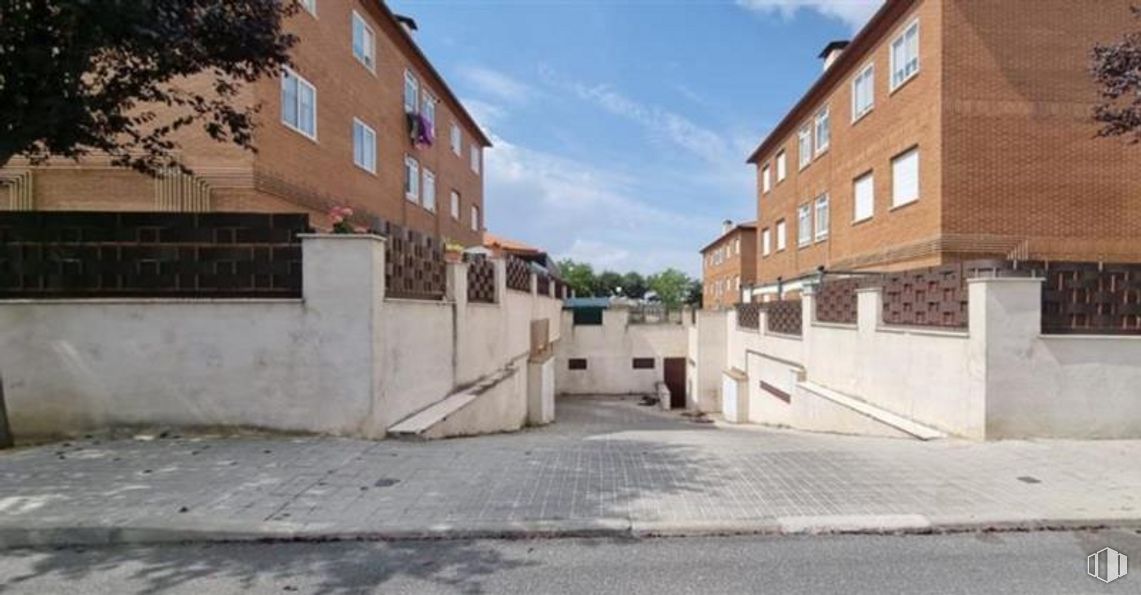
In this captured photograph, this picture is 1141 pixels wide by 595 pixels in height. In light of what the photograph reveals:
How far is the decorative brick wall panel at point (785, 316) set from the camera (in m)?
15.4

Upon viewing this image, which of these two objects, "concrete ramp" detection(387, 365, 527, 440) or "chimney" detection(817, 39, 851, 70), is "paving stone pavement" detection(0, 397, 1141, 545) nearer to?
"concrete ramp" detection(387, 365, 527, 440)

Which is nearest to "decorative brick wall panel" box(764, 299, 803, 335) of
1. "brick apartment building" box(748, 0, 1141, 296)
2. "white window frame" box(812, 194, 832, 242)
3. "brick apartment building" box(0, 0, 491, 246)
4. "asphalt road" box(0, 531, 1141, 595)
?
"brick apartment building" box(748, 0, 1141, 296)

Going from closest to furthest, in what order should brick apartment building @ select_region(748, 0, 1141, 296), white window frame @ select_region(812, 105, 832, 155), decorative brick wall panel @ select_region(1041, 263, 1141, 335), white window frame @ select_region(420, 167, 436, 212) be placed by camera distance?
decorative brick wall panel @ select_region(1041, 263, 1141, 335), brick apartment building @ select_region(748, 0, 1141, 296), white window frame @ select_region(812, 105, 832, 155), white window frame @ select_region(420, 167, 436, 212)

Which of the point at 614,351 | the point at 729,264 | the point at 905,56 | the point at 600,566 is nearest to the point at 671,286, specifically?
the point at 729,264

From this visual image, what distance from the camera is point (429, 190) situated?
79.7 feet

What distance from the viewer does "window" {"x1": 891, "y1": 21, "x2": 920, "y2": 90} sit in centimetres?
1484

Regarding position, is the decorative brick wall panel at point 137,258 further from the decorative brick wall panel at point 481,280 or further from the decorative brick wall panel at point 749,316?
the decorative brick wall panel at point 749,316

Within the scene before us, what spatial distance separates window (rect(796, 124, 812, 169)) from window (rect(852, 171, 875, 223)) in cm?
496

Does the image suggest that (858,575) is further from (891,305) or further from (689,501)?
(891,305)

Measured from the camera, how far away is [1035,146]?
13586 mm

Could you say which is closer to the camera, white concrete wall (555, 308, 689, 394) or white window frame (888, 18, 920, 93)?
white window frame (888, 18, 920, 93)

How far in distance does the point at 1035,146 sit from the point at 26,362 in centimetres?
1793

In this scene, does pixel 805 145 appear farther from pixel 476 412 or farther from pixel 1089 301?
pixel 476 412

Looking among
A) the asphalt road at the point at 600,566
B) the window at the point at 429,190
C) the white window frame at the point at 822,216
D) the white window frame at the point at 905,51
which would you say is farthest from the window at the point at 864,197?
the window at the point at 429,190
